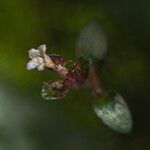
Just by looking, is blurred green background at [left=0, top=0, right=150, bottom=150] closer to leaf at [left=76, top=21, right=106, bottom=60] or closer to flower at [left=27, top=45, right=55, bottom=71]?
leaf at [left=76, top=21, right=106, bottom=60]

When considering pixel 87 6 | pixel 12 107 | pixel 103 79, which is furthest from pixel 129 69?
pixel 12 107

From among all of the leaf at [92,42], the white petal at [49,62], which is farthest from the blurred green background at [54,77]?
the white petal at [49,62]

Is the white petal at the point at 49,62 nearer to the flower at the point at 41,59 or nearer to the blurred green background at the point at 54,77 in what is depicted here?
the flower at the point at 41,59

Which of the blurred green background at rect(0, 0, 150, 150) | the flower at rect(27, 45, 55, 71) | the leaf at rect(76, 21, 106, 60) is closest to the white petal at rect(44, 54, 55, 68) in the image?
the flower at rect(27, 45, 55, 71)

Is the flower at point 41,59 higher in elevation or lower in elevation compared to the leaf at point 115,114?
higher

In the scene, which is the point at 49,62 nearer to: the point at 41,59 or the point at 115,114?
the point at 41,59

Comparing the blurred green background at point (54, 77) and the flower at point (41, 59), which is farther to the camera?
the blurred green background at point (54, 77)
